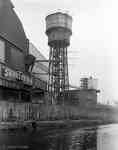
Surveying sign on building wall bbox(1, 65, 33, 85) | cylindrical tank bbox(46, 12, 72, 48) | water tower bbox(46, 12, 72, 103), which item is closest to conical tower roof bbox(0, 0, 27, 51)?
cylindrical tank bbox(46, 12, 72, 48)

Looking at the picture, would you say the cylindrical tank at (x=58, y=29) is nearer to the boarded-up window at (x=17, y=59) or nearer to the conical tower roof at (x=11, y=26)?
the conical tower roof at (x=11, y=26)

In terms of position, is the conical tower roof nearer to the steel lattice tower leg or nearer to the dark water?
the steel lattice tower leg

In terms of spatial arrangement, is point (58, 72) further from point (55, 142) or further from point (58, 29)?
point (55, 142)

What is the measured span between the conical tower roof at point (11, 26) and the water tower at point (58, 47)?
5508 millimetres

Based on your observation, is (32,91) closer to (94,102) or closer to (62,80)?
(62,80)

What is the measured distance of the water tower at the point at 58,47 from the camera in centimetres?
4059

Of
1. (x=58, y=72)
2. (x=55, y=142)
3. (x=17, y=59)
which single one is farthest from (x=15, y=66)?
(x=55, y=142)

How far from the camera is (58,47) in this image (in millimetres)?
41750

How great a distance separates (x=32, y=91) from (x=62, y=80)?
894 centimetres

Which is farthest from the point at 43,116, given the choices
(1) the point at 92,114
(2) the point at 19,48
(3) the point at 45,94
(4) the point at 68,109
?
(1) the point at 92,114

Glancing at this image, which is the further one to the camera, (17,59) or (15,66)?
(17,59)

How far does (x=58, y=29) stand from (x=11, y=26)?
919cm

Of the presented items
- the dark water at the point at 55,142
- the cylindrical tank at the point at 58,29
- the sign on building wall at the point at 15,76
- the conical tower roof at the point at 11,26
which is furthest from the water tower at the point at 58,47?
the dark water at the point at 55,142

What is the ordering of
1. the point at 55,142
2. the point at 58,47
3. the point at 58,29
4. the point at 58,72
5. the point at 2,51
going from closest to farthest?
the point at 55,142 < the point at 2,51 < the point at 58,29 < the point at 58,72 < the point at 58,47
